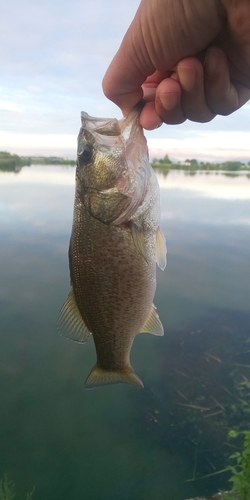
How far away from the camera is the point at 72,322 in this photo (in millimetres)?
1323

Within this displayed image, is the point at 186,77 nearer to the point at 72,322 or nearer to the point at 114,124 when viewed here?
the point at 114,124

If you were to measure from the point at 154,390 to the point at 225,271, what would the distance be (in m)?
3.37

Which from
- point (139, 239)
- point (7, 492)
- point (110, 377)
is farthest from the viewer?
point (7, 492)

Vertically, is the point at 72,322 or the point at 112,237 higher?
the point at 112,237

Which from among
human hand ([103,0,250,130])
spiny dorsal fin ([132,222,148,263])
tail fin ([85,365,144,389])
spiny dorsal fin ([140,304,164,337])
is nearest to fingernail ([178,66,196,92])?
human hand ([103,0,250,130])

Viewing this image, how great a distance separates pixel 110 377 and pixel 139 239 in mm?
604

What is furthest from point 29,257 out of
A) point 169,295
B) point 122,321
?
point 122,321

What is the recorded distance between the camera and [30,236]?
306 inches

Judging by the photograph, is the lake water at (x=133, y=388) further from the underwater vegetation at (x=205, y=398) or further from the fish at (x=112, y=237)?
the fish at (x=112, y=237)

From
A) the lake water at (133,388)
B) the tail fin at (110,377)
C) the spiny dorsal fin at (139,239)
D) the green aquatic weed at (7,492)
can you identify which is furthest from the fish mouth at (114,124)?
the lake water at (133,388)

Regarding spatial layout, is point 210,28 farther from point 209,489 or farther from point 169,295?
point 169,295

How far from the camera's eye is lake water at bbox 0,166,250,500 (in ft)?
11.9

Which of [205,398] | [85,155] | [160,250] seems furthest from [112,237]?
[205,398]

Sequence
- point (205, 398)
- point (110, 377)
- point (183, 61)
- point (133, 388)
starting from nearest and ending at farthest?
1. point (183, 61)
2. point (110, 377)
3. point (205, 398)
4. point (133, 388)
